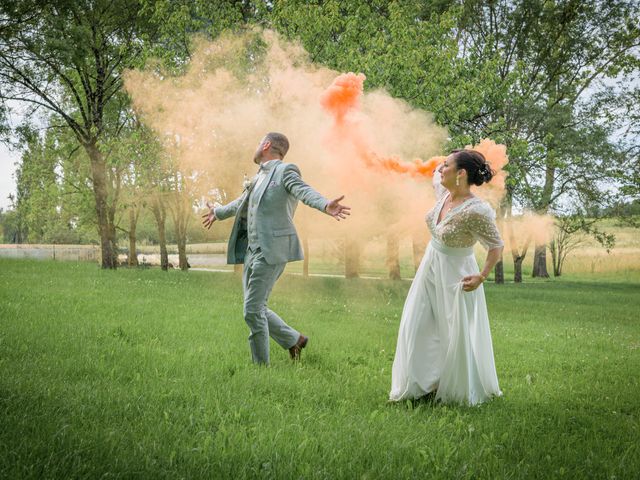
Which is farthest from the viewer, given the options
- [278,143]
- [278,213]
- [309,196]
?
[278,143]

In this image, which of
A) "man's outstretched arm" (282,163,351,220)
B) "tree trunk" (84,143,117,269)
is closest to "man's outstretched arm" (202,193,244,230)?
"man's outstretched arm" (282,163,351,220)

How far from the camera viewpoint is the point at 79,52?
1944cm

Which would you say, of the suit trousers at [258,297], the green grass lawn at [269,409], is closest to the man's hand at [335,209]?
the suit trousers at [258,297]

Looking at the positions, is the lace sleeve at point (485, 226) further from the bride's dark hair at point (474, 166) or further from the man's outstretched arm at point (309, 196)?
the man's outstretched arm at point (309, 196)

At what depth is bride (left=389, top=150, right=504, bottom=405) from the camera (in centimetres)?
501

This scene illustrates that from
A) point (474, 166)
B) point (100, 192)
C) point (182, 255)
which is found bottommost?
point (182, 255)

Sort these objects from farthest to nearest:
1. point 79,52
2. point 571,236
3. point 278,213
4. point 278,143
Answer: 1. point 571,236
2. point 79,52
3. point 278,143
4. point 278,213

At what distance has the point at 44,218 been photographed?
39625 mm

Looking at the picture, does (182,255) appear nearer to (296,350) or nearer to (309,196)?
(296,350)

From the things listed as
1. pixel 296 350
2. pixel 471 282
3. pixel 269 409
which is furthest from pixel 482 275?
pixel 296 350

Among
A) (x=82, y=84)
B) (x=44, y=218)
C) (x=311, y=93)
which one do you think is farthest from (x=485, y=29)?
(x=44, y=218)

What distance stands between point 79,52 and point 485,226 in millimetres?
19239

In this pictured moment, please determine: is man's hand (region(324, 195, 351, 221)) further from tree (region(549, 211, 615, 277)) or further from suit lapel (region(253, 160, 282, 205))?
tree (region(549, 211, 615, 277))

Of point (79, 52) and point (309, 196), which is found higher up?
point (79, 52)
